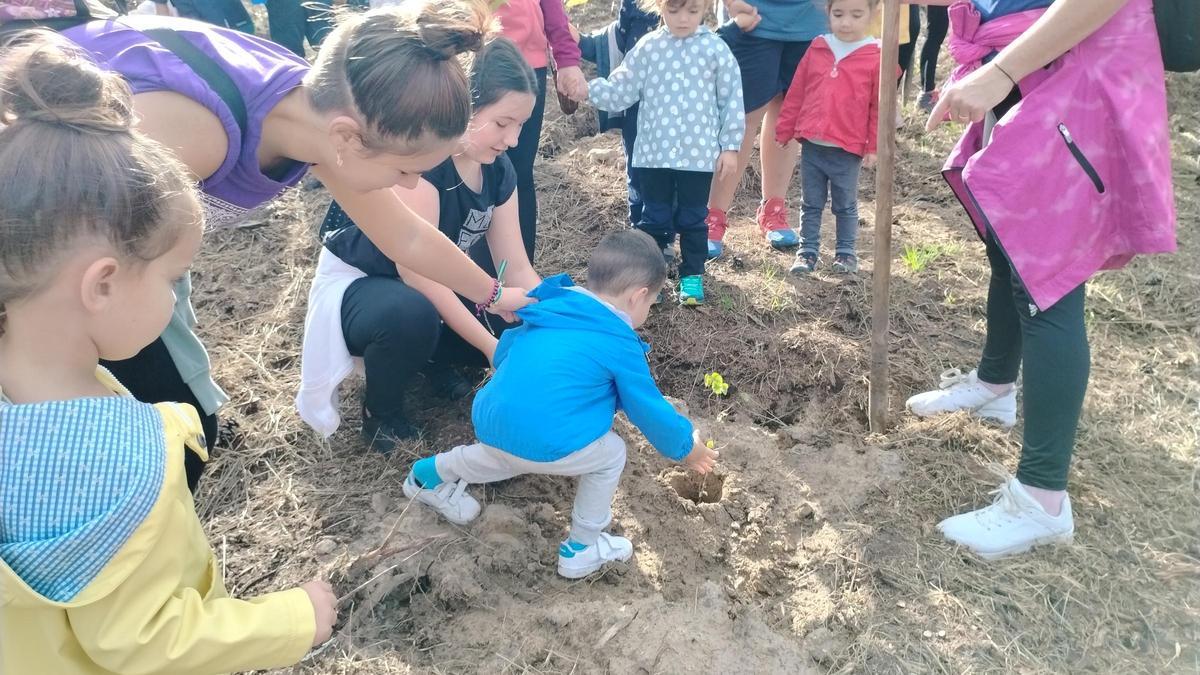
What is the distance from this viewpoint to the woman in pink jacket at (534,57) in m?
3.76

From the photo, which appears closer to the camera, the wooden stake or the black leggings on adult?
the wooden stake

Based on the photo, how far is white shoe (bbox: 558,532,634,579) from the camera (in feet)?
8.13

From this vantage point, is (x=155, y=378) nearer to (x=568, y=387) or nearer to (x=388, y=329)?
(x=388, y=329)

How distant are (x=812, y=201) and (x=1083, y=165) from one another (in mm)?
2143

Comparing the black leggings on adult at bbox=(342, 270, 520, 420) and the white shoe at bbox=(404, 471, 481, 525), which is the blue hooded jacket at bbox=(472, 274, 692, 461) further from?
the black leggings on adult at bbox=(342, 270, 520, 420)

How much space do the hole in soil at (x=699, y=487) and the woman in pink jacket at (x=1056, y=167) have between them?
897 mm

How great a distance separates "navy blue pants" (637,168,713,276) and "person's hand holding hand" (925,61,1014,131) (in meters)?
1.77

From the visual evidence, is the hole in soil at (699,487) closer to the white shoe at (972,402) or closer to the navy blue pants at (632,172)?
the white shoe at (972,402)

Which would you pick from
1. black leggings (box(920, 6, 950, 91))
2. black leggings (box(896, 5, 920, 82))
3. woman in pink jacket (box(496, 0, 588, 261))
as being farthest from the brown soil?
black leggings (box(920, 6, 950, 91))

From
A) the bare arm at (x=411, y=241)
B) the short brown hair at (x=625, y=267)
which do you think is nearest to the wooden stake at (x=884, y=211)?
the short brown hair at (x=625, y=267)

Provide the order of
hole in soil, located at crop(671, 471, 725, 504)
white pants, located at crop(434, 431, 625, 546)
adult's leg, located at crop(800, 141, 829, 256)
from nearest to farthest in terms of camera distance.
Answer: white pants, located at crop(434, 431, 625, 546)
hole in soil, located at crop(671, 471, 725, 504)
adult's leg, located at crop(800, 141, 829, 256)

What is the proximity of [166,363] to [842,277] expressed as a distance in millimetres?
3058

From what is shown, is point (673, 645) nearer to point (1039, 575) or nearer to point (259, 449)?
point (1039, 575)

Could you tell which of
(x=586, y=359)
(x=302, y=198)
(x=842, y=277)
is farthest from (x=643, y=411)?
(x=302, y=198)
